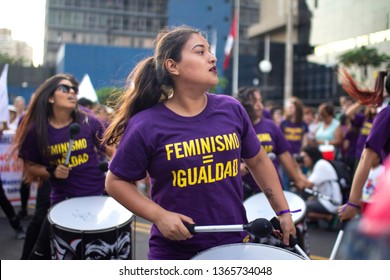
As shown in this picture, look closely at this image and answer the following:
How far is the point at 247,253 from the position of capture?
1.94 metres

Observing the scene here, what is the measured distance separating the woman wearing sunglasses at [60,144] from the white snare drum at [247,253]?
1858mm

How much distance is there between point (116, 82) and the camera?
8.80ft

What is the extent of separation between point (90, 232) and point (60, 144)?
0.94m

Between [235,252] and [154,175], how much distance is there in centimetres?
47

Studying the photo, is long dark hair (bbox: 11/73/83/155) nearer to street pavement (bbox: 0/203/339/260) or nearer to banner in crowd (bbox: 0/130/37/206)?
street pavement (bbox: 0/203/339/260)

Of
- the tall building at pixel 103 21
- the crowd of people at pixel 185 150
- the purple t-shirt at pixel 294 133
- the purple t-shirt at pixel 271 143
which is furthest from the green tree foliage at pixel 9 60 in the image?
the tall building at pixel 103 21

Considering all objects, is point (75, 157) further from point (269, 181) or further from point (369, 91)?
point (369, 91)

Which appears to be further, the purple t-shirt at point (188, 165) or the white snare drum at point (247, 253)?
the purple t-shirt at point (188, 165)

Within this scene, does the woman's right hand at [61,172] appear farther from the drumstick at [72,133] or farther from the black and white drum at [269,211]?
the black and white drum at [269,211]

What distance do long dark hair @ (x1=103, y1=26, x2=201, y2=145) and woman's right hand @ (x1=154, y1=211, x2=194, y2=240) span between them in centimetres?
46

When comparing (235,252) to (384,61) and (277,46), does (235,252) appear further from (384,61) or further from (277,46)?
(277,46)

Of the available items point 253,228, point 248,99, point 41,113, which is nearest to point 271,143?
point 248,99

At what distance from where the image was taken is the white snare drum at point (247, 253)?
1930 millimetres

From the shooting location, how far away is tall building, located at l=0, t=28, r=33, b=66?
2.85 m
